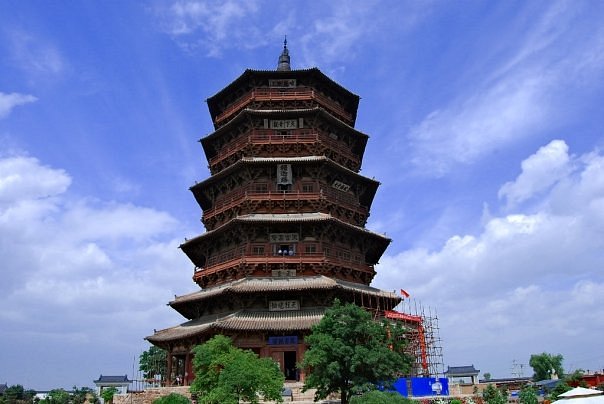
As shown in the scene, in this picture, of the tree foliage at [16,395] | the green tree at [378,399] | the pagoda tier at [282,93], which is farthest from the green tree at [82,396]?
the green tree at [378,399]

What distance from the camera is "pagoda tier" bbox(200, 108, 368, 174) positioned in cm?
3406

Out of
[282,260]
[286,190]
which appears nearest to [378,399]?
[282,260]

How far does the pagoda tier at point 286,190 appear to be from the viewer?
32.2m

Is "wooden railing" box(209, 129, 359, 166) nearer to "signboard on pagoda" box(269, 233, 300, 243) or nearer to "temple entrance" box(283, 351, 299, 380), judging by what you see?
"signboard on pagoda" box(269, 233, 300, 243)

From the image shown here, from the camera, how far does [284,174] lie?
32.8 metres

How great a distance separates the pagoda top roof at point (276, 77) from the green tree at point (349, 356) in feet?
62.9

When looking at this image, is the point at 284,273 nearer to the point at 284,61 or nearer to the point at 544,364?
the point at 284,61

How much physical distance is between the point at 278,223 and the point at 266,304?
473 centimetres

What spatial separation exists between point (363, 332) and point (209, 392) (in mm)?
6915

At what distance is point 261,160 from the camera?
107ft

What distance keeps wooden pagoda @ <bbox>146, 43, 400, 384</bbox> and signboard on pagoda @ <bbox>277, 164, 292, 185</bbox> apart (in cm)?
6

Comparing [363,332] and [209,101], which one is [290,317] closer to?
[363,332]

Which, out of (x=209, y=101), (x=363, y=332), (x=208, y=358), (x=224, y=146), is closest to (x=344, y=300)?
(x=363, y=332)

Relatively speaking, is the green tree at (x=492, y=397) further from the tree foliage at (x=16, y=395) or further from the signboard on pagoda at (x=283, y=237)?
the tree foliage at (x=16, y=395)
